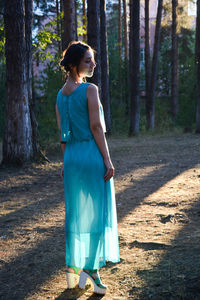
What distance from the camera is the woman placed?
11.1ft

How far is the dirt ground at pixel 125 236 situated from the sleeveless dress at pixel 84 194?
0.44m

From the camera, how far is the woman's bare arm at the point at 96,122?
3.33 meters

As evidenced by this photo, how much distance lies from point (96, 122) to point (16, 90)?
743 centimetres

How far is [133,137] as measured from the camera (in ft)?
68.7

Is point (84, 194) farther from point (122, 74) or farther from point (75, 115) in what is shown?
point (122, 74)

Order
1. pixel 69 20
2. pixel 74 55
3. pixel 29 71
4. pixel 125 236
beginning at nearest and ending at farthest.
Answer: pixel 74 55 < pixel 125 236 < pixel 29 71 < pixel 69 20

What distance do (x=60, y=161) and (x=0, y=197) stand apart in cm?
453

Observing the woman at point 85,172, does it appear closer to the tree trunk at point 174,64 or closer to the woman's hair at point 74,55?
the woman's hair at point 74,55

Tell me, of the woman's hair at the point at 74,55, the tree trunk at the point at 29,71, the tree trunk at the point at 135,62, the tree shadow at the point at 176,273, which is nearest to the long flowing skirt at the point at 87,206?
the tree shadow at the point at 176,273

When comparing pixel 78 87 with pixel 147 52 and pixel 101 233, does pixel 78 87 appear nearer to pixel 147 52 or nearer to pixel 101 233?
pixel 101 233

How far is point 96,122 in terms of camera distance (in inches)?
133

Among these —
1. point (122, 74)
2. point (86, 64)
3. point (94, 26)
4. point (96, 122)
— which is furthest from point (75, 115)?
point (122, 74)

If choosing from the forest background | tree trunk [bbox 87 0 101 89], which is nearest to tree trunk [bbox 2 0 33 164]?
the forest background

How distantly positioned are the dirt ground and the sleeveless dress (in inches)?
17.4
